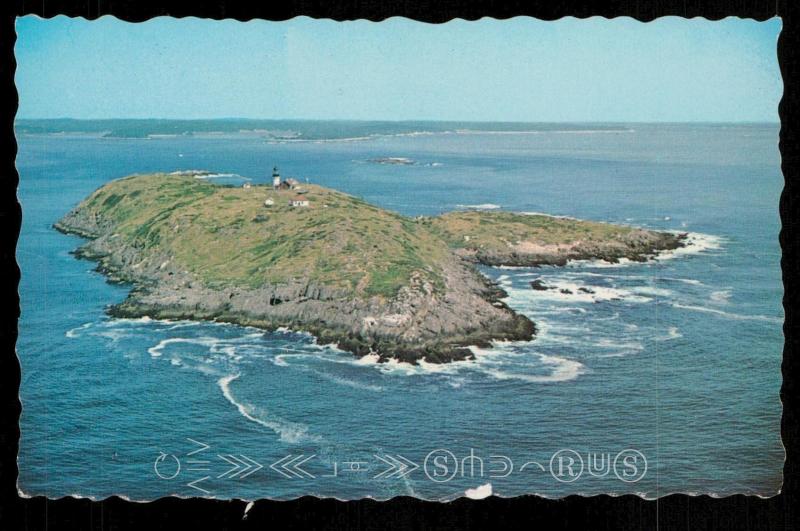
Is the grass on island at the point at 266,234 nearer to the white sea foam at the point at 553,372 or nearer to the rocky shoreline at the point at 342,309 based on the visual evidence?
the rocky shoreline at the point at 342,309

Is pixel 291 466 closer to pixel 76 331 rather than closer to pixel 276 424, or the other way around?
pixel 276 424

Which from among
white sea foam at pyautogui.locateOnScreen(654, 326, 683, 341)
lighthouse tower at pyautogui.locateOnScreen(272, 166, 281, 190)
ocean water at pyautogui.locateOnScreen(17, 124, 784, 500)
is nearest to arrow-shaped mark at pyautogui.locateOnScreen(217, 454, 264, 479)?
ocean water at pyautogui.locateOnScreen(17, 124, 784, 500)

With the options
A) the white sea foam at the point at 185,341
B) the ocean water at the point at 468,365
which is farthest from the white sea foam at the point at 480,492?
the white sea foam at the point at 185,341

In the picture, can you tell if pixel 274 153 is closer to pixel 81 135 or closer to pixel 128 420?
pixel 81 135

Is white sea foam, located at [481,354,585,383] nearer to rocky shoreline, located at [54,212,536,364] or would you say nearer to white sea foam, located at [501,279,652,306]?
rocky shoreline, located at [54,212,536,364]

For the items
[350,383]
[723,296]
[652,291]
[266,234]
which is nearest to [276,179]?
[266,234]

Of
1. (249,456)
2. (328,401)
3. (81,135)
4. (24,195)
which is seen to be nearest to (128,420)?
(249,456)
